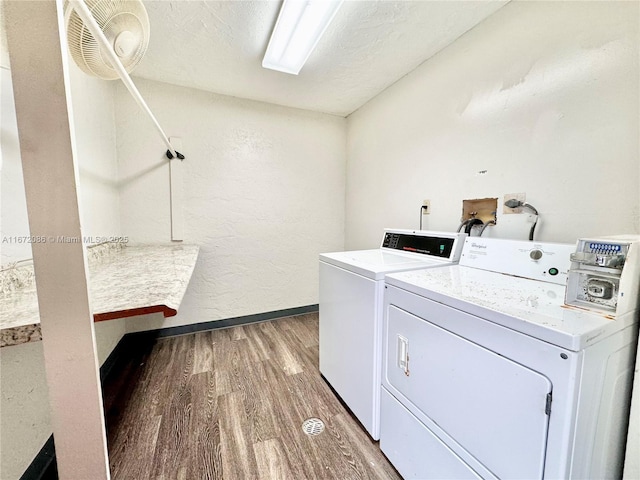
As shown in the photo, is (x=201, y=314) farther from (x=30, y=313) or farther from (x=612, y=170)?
(x=612, y=170)

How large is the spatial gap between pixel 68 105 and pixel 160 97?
216 cm

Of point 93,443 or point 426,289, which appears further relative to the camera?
point 426,289

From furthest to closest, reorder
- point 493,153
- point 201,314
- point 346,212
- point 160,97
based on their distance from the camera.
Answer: point 346,212 → point 201,314 → point 160,97 → point 493,153

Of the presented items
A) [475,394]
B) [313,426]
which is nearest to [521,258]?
[475,394]

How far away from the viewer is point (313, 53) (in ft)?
6.03

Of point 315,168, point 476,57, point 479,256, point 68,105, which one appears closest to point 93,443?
point 68,105

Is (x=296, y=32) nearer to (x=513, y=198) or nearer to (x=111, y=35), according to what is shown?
(x=111, y=35)

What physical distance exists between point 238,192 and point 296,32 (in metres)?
1.46

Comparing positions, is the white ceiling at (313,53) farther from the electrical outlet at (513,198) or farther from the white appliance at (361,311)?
the white appliance at (361,311)

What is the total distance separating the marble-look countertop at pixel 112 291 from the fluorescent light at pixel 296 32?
157 centimetres

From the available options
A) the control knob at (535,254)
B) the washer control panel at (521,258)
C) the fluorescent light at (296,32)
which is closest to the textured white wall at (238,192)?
the fluorescent light at (296,32)

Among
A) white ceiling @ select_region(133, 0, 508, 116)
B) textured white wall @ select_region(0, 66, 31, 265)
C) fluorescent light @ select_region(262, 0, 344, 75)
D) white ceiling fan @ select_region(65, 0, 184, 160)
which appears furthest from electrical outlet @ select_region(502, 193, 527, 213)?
textured white wall @ select_region(0, 66, 31, 265)

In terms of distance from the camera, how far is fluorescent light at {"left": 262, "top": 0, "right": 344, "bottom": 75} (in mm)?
1386

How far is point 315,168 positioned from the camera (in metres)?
2.92
